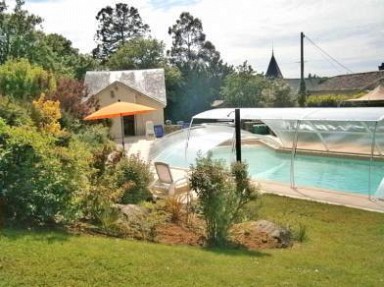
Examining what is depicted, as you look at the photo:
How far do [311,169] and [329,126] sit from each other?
196 centimetres

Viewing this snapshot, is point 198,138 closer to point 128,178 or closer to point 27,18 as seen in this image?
point 128,178

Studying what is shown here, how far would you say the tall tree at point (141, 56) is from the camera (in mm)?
53906

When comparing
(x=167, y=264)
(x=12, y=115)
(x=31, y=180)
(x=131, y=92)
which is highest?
(x=131, y=92)

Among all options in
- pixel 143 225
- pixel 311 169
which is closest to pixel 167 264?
pixel 143 225

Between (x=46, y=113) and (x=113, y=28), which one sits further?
(x=113, y=28)

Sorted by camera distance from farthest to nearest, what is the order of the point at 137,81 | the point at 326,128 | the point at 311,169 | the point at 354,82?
the point at 354,82 < the point at 137,81 < the point at 311,169 < the point at 326,128

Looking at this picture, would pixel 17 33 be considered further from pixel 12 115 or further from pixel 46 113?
pixel 12 115

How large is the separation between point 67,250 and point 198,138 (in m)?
15.6

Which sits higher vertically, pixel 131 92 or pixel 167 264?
pixel 131 92

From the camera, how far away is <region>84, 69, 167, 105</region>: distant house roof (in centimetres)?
3709

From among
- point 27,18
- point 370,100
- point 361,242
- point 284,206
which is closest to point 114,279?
point 361,242

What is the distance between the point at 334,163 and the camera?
1930 centimetres

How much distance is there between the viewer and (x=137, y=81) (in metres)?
38.6

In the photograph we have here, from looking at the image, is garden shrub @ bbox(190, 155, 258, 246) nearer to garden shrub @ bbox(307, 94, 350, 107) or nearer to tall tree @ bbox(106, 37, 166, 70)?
garden shrub @ bbox(307, 94, 350, 107)
